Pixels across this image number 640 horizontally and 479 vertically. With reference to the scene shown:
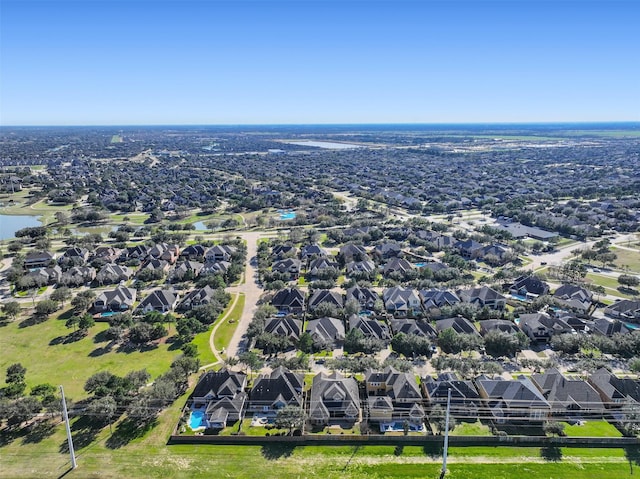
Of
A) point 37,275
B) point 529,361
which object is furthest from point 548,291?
point 37,275

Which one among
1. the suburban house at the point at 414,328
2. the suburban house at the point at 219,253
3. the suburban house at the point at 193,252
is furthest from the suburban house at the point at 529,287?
the suburban house at the point at 193,252

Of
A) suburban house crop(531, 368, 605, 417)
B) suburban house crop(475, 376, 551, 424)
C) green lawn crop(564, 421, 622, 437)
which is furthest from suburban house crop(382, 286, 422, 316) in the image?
green lawn crop(564, 421, 622, 437)

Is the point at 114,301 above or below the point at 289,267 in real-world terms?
above

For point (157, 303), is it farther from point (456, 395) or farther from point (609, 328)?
point (609, 328)

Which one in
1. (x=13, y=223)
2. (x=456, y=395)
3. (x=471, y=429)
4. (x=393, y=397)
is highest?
(x=456, y=395)

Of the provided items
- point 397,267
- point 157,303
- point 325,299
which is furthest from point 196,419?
point 397,267

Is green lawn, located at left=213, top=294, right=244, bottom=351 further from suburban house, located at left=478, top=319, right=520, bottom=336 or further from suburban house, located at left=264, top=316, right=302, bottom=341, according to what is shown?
suburban house, located at left=478, top=319, right=520, bottom=336
